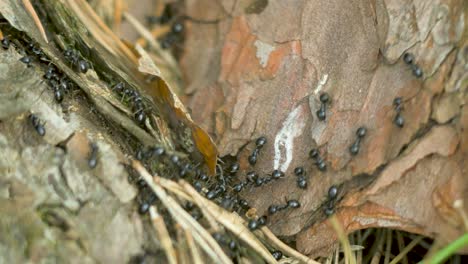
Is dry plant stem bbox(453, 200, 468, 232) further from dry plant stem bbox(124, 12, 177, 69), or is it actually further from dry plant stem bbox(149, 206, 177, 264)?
dry plant stem bbox(124, 12, 177, 69)

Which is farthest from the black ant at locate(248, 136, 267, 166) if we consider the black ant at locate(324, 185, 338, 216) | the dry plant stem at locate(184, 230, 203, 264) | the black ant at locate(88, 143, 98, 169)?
the black ant at locate(88, 143, 98, 169)

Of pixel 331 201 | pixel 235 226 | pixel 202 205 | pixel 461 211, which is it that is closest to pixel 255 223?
pixel 235 226

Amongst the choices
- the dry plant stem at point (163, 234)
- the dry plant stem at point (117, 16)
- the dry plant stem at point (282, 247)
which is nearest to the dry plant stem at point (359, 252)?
the dry plant stem at point (282, 247)

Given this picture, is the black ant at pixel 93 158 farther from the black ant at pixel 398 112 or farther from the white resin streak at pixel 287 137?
the black ant at pixel 398 112

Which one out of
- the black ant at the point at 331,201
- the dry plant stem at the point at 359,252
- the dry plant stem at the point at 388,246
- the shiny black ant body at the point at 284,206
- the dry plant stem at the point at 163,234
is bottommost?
the dry plant stem at the point at 388,246

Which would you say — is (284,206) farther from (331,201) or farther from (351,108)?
(351,108)

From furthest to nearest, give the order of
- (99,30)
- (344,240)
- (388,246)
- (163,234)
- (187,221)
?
(99,30) < (388,246) < (344,240) < (187,221) < (163,234)

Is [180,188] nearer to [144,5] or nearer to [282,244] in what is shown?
[282,244]
